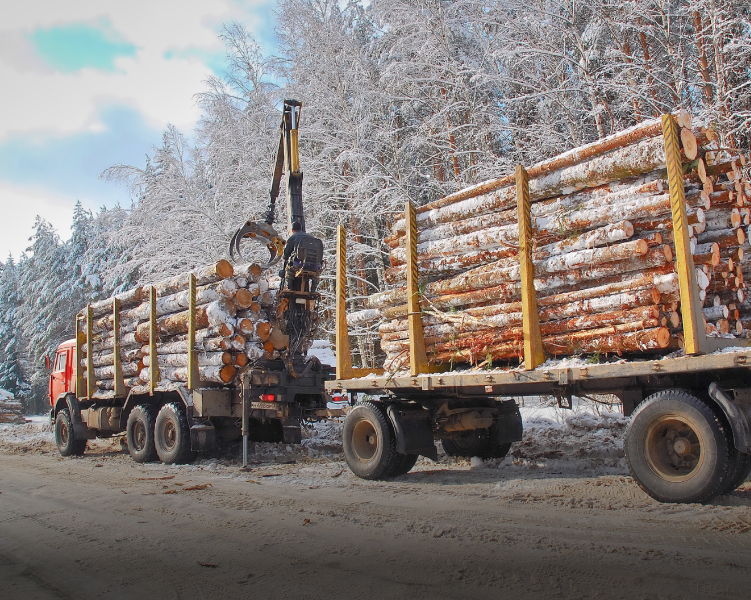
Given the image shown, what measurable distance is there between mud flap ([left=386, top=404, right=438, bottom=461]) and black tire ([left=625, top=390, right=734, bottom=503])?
2844 mm

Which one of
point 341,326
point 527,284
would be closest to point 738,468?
point 527,284

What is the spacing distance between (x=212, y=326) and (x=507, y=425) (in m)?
5.39

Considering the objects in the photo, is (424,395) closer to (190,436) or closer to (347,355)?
(347,355)

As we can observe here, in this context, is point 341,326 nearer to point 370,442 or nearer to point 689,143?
point 370,442

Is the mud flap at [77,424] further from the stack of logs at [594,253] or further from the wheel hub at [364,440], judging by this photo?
the stack of logs at [594,253]

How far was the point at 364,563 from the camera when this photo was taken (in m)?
4.25

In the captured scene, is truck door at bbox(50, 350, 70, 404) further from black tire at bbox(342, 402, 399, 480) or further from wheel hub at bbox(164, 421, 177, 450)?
black tire at bbox(342, 402, 399, 480)

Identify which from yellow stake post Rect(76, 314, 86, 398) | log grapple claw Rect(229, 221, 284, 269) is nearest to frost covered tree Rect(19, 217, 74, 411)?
yellow stake post Rect(76, 314, 86, 398)

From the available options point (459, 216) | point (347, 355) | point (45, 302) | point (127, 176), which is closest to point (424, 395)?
point (347, 355)

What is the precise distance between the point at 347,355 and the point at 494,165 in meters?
7.86

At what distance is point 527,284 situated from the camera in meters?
6.46

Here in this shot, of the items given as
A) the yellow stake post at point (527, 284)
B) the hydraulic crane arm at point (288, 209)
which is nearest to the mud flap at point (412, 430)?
the yellow stake post at point (527, 284)

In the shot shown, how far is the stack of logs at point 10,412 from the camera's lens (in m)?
28.7

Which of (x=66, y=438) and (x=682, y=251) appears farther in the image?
(x=66, y=438)
